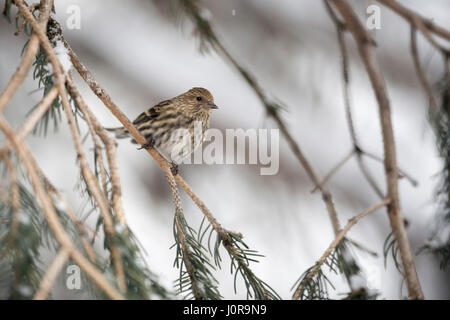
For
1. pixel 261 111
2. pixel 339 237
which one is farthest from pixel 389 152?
A: pixel 261 111

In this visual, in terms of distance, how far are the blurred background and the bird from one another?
2.45 feet

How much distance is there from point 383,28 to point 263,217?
1729 millimetres

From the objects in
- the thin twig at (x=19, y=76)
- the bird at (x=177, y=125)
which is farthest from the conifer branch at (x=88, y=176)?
the bird at (x=177, y=125)

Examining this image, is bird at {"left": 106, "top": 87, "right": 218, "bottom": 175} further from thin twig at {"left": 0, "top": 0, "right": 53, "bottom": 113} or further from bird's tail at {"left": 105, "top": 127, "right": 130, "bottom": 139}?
thin twig at {"left": 0, "top": 0, "right": 53, "bottom": 113}

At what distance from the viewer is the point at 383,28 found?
341 centimetres

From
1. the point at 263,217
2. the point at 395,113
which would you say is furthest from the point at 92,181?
the point at 395,113

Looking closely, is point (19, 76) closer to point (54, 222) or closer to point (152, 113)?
point (54, 222)

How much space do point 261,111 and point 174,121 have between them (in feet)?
3.39

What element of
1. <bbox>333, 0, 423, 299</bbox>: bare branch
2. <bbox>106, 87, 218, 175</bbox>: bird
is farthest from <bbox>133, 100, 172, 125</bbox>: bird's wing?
<bbox>333, 0, 423, 299</bbox>: bare branch

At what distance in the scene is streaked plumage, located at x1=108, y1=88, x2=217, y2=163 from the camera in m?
1.96

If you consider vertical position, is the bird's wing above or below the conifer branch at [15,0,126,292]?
above

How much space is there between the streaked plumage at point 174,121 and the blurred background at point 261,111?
0.74m

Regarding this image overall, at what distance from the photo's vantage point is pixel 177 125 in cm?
199
